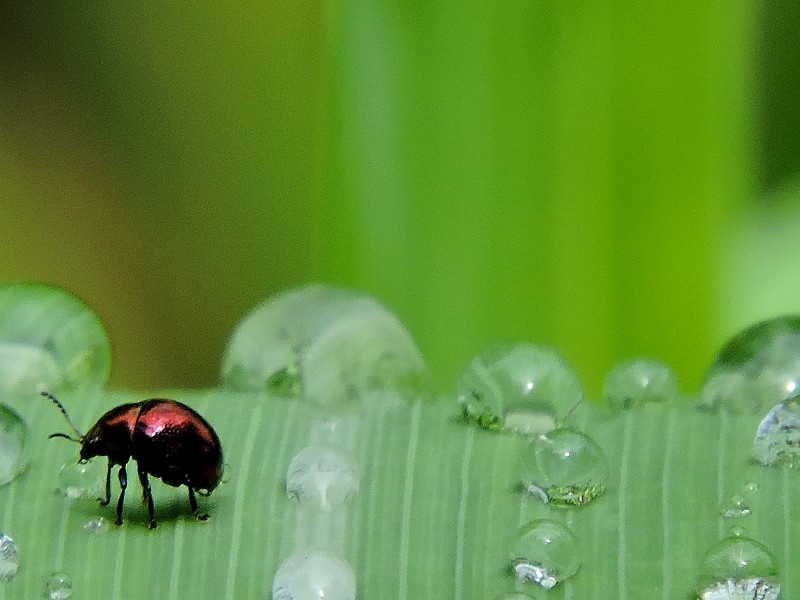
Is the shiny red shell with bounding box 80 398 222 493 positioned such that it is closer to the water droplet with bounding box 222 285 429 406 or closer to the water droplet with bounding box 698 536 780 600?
the water droplet with bounding box 222 285 429 406

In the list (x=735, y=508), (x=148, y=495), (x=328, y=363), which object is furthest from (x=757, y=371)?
(x=148, y=495)

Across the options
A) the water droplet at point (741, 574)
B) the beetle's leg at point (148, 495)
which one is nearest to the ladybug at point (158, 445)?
the beetle's leg at point (148, 495)

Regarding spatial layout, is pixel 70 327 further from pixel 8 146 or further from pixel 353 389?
pixel 8 146

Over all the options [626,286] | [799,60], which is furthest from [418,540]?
[799,60]

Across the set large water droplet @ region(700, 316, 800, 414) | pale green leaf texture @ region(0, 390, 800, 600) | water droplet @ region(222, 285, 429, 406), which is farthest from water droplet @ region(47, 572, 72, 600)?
large water droplet @ region(700, 316, 800, 414)

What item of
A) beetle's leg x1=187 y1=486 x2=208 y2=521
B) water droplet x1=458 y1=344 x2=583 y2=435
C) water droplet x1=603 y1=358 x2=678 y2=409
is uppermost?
water droplet x1=603 y1=358 x2=678 y2=409

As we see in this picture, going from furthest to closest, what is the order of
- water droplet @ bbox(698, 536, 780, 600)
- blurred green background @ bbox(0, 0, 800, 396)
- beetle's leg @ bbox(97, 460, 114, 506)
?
1. blurred green background @ bbox(0, 0, 800, 396)
2. beetle's leg @ bbox(97, 460, 114, 506)
3. water droplet @ bbox(698, 536, 780, 600)

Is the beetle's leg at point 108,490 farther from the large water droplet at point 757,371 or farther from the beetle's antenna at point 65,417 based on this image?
the large water droplet at point 757,371
